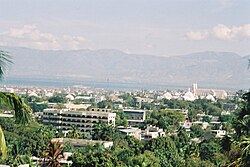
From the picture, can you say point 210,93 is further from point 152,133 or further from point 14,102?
point 14,102

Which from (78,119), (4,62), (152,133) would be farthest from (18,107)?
(78,119)

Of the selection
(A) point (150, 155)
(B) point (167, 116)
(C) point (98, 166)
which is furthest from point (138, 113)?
(C) point (98, 166)

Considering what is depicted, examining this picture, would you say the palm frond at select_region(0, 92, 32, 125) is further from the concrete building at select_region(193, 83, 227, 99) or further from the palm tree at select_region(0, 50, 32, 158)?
the concrete building at select_region(193, 83, 227, 99)

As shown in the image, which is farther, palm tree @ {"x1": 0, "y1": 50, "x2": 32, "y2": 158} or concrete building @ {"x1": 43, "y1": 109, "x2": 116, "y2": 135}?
concrete building @ {"x1": 43, "y1": 109, "x2": 116, "y2": 135}

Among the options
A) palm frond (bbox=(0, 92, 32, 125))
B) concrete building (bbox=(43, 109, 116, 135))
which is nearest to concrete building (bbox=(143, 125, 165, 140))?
concrete building (bbox=(43, 109, 116, 135))

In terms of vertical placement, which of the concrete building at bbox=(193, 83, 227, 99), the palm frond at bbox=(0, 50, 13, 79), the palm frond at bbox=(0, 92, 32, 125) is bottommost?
the concrete building at bbox=(193, 83, 227, 99)

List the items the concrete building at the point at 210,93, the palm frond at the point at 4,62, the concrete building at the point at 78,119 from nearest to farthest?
the palm frond at the point at 4,62 < the concrete building at the point at 78,119 < the concrete building at the point at 210,93

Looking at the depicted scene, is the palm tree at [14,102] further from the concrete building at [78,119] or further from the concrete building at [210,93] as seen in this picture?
Answer: the concrete building at [210,93]

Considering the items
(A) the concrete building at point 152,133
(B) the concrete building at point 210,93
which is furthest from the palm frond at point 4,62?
(B) the concrete building at point 210,93
